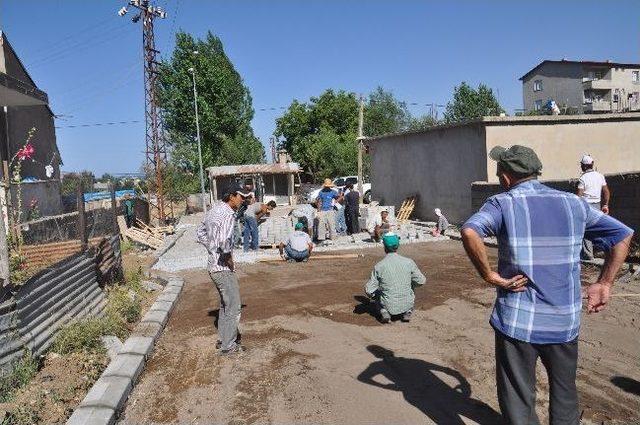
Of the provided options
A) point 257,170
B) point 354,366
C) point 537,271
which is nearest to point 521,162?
point 537,271

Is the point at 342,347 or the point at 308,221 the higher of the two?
the point at 308,221

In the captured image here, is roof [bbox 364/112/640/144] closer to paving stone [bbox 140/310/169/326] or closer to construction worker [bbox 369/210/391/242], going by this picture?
construction worker [bbox 369/210/391/242]

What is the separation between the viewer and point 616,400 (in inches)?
152

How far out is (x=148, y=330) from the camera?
20.2ft

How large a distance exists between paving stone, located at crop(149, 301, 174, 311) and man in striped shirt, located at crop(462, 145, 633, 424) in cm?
557

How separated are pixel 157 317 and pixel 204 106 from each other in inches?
1591

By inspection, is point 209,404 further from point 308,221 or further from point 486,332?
point 308,221

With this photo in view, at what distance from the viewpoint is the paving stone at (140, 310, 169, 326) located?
6591 millimetres

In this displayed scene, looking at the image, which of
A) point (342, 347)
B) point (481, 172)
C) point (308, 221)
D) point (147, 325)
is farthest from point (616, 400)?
point (481, 172)

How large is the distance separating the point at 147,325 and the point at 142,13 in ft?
78.0

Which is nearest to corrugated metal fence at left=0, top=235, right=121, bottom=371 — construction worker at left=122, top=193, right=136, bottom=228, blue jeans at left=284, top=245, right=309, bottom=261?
blue jeans at left=284, top=245, right=309, bottom=261

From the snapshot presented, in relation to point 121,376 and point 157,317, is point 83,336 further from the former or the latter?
point 157,317

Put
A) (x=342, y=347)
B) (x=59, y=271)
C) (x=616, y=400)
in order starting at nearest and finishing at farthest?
(x=616, y=400), (x=342, y=347), (x=59, y=271)

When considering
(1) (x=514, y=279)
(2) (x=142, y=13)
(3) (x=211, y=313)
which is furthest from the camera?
(2) (x=142, y=13)
